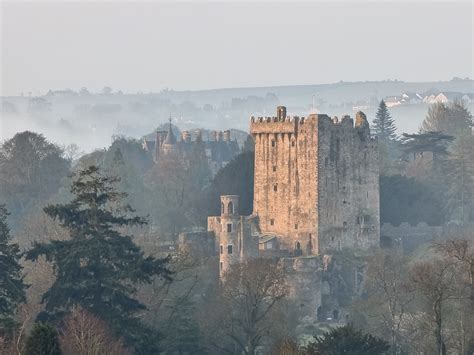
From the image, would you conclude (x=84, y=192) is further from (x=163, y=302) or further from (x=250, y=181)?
(x=250, y=181)

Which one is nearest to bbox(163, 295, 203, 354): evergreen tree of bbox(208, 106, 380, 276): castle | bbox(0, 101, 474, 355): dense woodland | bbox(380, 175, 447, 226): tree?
bbox(0, 101, 474, 355): dense woodland

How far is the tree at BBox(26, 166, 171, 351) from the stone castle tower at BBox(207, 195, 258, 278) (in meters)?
24.5

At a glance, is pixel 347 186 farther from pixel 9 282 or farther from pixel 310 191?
pixel 9 282

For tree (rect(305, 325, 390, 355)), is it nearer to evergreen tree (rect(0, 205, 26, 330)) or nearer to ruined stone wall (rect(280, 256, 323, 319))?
evergreen tree (rect(0, 205, 26, 330))

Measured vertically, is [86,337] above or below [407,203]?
below

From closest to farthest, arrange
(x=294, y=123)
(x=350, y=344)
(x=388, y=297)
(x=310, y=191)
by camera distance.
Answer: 1. (x=350, y=344)
2. (x=388, y=297)
3. (x=310, y=191)
4. (x=294, y=123)

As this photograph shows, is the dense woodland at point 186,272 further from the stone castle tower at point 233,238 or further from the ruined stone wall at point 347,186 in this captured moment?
the ruined stone wall at point 347,186

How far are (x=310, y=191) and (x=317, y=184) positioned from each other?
463mm

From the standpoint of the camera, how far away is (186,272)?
81312mm

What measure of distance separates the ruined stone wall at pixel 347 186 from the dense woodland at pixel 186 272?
128 cm

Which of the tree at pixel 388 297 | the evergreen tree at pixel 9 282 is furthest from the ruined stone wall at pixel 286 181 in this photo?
the evergreen tree at pixel 9 282

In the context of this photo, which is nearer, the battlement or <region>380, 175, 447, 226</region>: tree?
the battlement

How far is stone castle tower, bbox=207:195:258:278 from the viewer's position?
3442 inches

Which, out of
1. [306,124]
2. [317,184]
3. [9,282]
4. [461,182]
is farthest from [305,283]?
[9,282]
